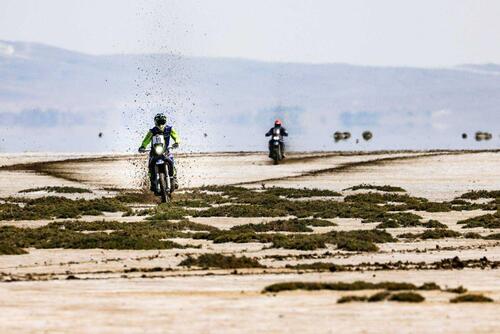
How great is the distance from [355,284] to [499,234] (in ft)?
64.7

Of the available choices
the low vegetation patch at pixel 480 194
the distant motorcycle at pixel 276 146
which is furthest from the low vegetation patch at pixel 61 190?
the low vegetation patch at pixel 480 194

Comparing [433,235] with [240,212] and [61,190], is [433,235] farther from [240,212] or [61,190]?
[61,190]

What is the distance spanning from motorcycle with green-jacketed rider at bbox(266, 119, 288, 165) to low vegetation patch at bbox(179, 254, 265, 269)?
5476 cm

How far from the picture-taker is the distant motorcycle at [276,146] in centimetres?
9481

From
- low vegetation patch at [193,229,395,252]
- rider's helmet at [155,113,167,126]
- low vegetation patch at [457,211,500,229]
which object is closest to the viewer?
low vegetation patch at [193,229,395,252]

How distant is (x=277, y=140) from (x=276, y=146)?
2097 millimetres

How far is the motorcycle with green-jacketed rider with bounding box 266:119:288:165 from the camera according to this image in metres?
92.6

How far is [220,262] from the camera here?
35156mm

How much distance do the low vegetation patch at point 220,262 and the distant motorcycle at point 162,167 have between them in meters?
16.5

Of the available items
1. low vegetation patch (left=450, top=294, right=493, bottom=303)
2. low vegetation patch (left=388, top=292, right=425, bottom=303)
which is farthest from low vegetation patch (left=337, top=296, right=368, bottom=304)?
low vegetation patch (left=450, top=294, right=493, bottom=303)

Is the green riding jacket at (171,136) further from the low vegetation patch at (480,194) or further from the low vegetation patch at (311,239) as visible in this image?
the low vegetation patch at (480,194)

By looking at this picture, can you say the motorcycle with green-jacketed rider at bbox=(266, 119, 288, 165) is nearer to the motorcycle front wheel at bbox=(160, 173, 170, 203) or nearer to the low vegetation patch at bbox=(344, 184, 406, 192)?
the low vegetation patch at bbox=(344, 184, 406, 192)

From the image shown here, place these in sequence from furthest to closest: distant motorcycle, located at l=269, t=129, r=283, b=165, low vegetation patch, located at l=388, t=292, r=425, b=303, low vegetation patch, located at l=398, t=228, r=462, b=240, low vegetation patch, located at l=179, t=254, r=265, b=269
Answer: distant motorcycle, located at l=269, t=129, r=283, b=165
low vegetation patch, located at l=398, t=228, r=462, b=240
low vegetation patch, located at l=179, t=254, r=265, b=269
low vegetation patch, located at l=388, t=292, r=425, b=303

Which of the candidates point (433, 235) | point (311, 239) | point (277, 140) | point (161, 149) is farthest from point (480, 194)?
point (311, 239)
